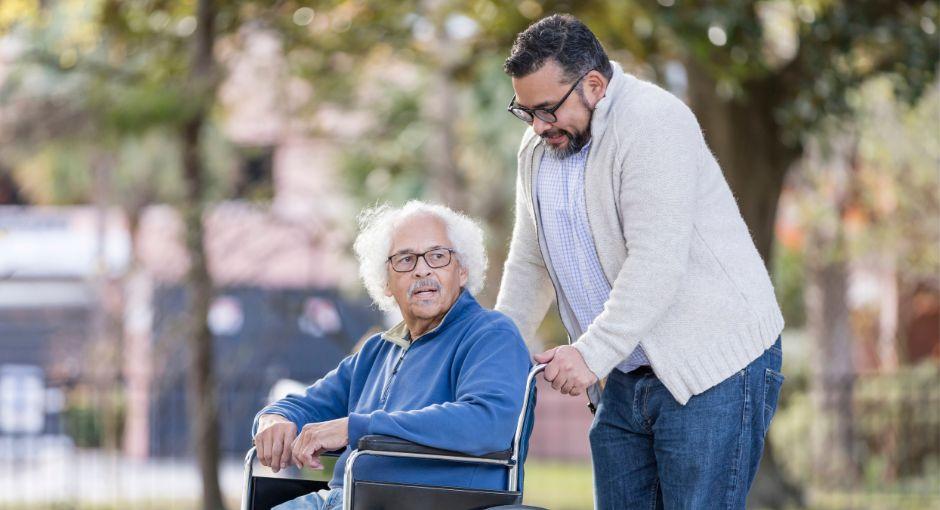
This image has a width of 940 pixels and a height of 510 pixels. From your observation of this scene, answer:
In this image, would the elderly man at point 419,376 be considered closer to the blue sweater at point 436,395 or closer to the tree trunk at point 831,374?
the blue sweater at point 436,395

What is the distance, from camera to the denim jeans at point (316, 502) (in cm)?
319

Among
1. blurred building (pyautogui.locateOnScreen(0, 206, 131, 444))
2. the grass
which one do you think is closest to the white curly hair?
blurred building (pyautogui.locateOnScreen(0, 206, 131, 444))

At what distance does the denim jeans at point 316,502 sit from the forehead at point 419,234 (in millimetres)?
618

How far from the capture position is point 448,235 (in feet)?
10.8

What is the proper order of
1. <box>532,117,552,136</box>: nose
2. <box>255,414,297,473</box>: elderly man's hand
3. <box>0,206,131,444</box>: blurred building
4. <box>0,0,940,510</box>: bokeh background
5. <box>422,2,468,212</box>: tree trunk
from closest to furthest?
<box>532,117,552,136</box>: nose < <box>255,414,297,473</box>: elderly man's hand < <box>0,0,940,510</box>: bokeh background < <box>0,206,131,444</box>: blurred building < <box>422,2,468,212</box>: tree trunk

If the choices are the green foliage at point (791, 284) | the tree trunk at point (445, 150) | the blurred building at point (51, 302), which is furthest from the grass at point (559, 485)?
the green foliage at point (791, 284)

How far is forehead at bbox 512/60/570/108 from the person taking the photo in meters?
2.91

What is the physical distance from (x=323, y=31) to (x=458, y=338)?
6.28 metres

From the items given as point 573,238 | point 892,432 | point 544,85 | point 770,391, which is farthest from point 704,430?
point 892,432

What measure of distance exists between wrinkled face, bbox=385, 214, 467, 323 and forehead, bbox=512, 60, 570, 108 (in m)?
0.50

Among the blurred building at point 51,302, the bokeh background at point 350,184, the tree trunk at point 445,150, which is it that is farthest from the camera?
the tree trunk at point 445,150

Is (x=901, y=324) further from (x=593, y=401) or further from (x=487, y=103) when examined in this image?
(x=593, y=401)

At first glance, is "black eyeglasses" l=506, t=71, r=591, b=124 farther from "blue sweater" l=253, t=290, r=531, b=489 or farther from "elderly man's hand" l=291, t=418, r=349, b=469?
"elderly man's hand" l=291, t=418, r=349, b=469

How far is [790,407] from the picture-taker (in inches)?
521
